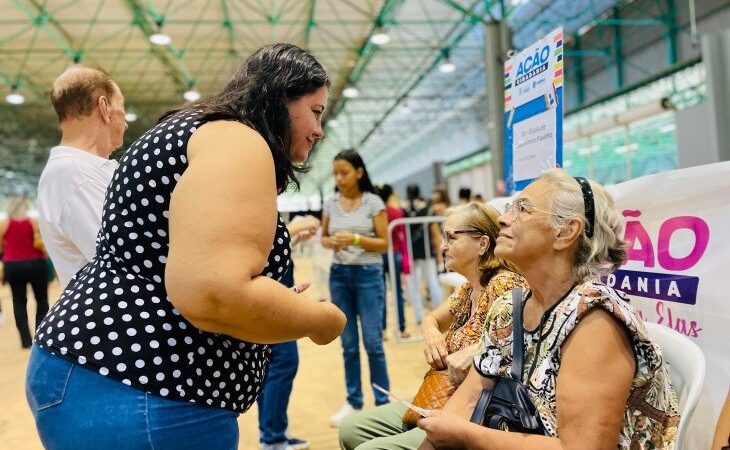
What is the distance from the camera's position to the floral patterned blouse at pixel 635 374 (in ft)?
4.01

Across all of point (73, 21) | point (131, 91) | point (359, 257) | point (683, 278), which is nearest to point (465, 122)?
point (131, 91)

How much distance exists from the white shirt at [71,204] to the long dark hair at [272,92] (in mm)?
736

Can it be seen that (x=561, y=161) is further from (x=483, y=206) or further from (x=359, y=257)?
(x=359, y=257)

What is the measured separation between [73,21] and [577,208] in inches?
514

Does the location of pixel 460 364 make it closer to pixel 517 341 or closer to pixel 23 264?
pixel 517 341

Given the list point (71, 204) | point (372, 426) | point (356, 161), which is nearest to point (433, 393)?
point (372, 426)

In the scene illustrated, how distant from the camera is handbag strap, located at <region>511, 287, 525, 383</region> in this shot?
4.51 ft

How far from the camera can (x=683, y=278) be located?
174 cm

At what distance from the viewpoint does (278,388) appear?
9.61 feet

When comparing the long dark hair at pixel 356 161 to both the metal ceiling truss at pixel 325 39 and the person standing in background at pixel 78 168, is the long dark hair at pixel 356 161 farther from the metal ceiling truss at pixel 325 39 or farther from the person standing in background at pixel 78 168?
the metal ceiling truss at pixel 325 39

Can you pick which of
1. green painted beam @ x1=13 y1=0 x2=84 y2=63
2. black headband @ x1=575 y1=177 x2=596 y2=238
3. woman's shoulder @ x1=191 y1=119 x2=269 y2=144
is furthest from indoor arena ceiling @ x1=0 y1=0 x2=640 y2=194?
woman's shoulder @ x1=191 y1=119 x2=269 y2=144

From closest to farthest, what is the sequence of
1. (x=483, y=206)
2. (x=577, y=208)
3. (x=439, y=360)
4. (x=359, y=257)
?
1. (x=577, y=208)
2. (x=439, y=360)
3. (x=483, y=206)
4. (x=359, y=257)

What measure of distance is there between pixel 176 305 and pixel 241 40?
13.8 m

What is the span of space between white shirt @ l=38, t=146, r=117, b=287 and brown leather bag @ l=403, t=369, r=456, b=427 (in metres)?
1.10
